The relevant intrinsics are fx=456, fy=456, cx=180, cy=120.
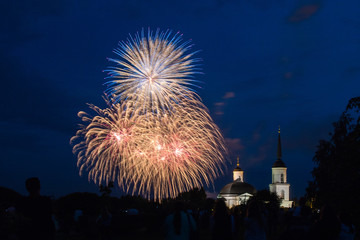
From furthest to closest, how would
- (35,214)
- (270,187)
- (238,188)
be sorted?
(238,188), (270,187), (35,214)

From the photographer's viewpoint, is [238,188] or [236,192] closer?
[236,192]

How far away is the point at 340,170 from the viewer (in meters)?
16.3

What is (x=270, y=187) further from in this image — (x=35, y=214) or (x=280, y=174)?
(x=35, y=214)

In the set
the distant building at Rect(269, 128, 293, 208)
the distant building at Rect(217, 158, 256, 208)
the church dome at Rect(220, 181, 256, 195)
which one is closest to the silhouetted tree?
the distant building at Rect(269, 128, 293, 208)

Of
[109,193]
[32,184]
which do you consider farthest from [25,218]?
Answer: [109,193]

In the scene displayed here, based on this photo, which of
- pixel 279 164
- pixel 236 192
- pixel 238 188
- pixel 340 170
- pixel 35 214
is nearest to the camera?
pixel 35 214

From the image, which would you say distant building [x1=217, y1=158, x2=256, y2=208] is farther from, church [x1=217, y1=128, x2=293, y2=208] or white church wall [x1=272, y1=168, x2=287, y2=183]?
white church wall [x1=272, y1=168, x2=287, y2=183]

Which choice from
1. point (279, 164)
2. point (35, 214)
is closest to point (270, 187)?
point (279, 164)

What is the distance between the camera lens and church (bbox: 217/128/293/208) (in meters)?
134

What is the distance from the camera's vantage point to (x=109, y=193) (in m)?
48.1

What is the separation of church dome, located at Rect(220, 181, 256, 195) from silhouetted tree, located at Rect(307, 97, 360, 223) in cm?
12813

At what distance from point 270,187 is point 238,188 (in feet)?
43.3

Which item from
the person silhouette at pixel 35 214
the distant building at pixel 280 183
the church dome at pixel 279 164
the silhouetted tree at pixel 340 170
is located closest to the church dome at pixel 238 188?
the distant building at pixel 280 183

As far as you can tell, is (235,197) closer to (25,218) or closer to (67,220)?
(67,220)
